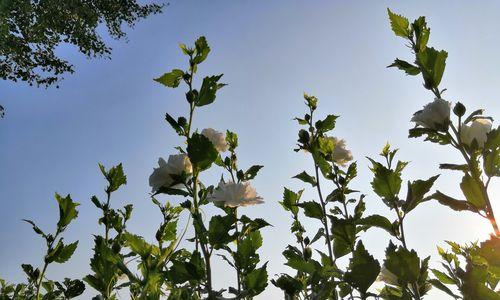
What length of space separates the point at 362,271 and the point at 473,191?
0.47 meters

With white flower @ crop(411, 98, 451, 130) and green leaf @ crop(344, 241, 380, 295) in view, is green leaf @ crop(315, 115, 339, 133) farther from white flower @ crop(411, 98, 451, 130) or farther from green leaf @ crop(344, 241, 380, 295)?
green leaf @ crop(344, 241, 380, 295)

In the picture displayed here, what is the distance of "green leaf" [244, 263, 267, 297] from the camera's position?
1352 millimetres

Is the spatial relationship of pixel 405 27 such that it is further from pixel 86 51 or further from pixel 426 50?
pixel 86 51

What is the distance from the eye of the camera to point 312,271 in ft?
4.37

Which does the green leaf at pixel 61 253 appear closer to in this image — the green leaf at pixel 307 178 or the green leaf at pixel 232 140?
the green leaf at pixel 232 140

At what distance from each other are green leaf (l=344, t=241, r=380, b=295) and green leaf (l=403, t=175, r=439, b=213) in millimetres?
343

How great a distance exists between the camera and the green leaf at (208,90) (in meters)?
1.62

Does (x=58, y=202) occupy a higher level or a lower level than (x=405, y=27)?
lower

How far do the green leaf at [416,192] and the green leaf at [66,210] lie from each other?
1441mm

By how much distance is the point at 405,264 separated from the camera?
3.41 ft

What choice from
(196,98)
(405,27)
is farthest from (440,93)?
(196,98)

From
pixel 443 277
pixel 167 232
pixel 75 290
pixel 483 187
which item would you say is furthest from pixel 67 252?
pixel 483 187

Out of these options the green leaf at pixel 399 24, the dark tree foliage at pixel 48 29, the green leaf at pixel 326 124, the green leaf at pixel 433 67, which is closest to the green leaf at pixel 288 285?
the green leaf at pixel 433 67

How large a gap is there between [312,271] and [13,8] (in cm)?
1019
